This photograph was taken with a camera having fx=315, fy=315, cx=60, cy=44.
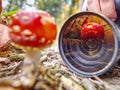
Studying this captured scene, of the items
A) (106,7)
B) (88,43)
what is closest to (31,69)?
(88,43)

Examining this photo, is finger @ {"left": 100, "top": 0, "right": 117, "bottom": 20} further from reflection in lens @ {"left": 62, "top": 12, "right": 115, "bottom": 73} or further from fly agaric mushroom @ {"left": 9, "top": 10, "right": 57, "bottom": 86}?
fly agaric mushroom @ {"left": 9, "top": 10, "right": 57, "bottom": 86}

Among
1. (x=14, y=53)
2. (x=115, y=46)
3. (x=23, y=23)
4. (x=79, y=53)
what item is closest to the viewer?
(x=23, y=23)

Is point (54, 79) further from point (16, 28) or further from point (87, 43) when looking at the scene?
point (87, 43)

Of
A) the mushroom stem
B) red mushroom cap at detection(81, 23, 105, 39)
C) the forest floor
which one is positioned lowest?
the forest floor

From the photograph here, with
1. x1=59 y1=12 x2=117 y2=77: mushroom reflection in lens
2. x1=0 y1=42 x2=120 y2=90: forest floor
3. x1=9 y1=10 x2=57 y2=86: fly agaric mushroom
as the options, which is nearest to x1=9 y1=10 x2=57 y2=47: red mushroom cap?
x1=9 y1=10 x2=57 y2=86: fly agaric mushroom

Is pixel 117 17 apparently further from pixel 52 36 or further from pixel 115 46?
pixel 52 36

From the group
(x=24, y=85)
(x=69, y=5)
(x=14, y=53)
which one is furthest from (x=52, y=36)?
(x=69, y=5)
